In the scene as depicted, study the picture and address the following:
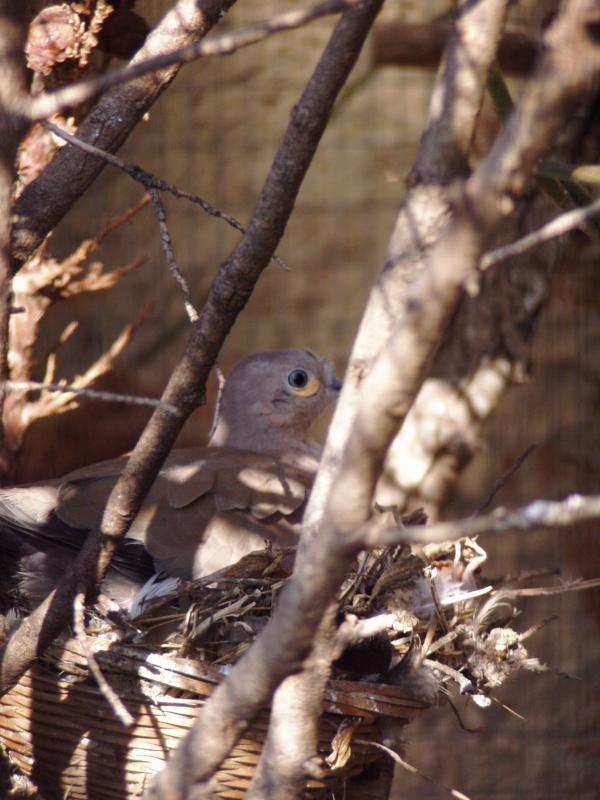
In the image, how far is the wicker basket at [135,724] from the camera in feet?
3.25

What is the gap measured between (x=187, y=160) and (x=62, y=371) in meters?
0.56

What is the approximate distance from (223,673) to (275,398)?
0.84 meters

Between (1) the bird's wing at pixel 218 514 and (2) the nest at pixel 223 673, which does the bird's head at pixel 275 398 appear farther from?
(2) the nest at pixel 223 673

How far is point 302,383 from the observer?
1.79m

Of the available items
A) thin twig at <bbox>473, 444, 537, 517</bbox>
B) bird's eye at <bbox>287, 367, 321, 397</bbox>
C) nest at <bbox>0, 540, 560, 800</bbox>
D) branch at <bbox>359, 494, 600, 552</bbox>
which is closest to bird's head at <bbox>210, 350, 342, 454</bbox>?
bird's eye at <bbox>287, 367, 321, 397</bbox>

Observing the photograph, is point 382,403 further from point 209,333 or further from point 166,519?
point 166,519

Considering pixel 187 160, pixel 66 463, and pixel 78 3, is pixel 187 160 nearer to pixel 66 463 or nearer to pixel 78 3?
pixel 66 463

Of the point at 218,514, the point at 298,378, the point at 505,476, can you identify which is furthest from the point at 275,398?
the point at 505,476

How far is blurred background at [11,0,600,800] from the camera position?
94.2 inches

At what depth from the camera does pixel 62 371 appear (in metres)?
2.28

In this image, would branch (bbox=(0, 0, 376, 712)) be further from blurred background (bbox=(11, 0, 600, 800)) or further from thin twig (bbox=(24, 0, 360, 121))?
blurred background (bbox=(11, 0, 600, 800))

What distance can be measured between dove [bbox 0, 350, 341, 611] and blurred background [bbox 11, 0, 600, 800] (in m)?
0.80

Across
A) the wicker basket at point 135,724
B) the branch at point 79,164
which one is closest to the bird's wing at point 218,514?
the wicker basket at point 135,724

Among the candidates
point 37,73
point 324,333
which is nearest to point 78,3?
point 37,73
